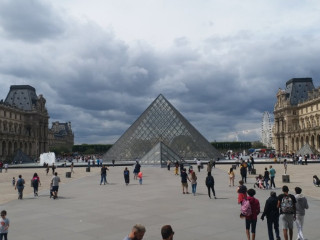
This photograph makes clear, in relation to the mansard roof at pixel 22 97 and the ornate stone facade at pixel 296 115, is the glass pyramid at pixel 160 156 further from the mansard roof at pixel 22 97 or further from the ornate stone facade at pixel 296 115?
the mansard roof at pixel 22 97

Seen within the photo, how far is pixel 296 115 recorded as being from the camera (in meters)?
84.1

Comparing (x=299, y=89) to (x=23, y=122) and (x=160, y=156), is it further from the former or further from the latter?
(x=23, y=122)

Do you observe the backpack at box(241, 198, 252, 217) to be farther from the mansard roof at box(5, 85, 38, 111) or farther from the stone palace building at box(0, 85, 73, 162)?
the mansard roof at box(5, 85, 38, 111)

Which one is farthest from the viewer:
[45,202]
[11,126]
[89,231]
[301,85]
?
[301,85]

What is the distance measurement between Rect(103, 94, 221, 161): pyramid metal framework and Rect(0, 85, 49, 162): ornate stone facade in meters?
36.3

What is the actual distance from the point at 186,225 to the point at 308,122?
76.9 metres

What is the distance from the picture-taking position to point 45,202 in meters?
11.7

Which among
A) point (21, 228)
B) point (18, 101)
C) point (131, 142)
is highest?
point (18, 101)

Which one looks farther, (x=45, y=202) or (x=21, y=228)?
(x=45, y=202)

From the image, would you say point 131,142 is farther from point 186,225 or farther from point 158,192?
point 186,225

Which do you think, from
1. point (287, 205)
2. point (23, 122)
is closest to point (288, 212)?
point (287, 205)

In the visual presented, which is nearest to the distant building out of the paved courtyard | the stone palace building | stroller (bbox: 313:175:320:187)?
the stone palace building

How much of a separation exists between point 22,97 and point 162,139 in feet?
202

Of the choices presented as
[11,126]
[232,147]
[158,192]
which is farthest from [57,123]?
[158,192]
